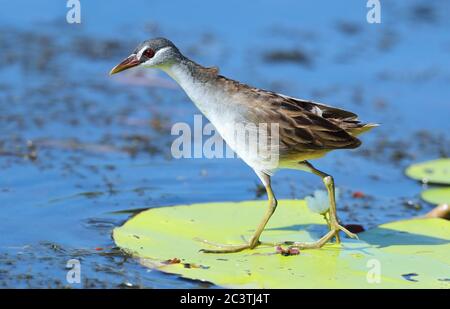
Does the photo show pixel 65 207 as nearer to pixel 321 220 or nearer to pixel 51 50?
pixel 321 220

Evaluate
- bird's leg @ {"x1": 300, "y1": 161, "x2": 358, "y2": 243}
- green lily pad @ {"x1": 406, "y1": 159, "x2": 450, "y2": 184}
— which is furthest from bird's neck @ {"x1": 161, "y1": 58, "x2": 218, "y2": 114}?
green lily pad @ {"x1": 406, "y1": 159, "x2": 450, "y2": 184}

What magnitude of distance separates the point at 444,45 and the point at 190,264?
7.58 meters

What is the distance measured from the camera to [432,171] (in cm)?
852

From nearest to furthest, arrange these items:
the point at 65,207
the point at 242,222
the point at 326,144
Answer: the point at 326,144
the point at 242,222
the point at 65,207

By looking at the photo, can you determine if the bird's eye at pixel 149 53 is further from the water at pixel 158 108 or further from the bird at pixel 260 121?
the water at pixel 158 108

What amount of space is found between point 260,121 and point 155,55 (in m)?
0.86

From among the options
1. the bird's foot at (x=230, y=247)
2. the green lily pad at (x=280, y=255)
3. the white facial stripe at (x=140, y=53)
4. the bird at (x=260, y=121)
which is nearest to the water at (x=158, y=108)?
the green lily pad at (x=280, y=255)

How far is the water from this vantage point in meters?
7.18

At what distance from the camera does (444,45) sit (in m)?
12.6

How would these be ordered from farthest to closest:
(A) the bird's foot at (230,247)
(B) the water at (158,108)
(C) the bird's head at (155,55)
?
(B) the water at (158,108) → (C) the bird's head at (155,55) → (A) the bird's foot at (230,247)

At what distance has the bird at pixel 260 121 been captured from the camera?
6445mm

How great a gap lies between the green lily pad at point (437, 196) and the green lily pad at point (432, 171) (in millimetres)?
102
